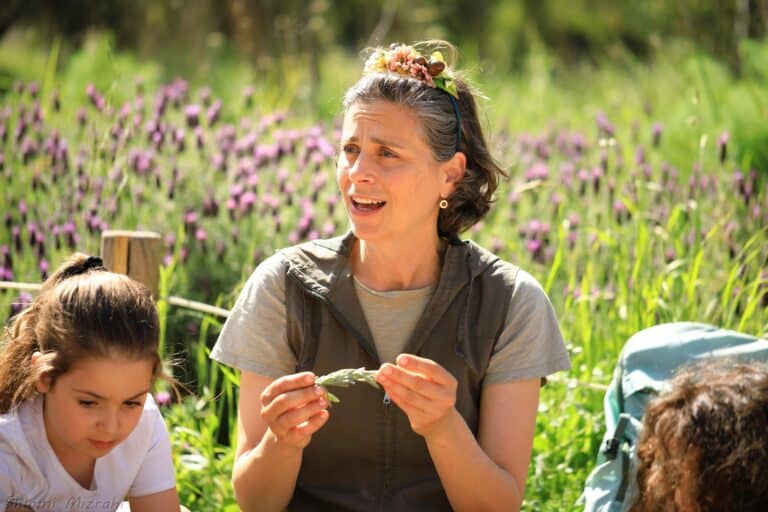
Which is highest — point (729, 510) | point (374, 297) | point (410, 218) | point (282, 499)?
point (410, 218)

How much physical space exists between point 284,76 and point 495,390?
5946 mm

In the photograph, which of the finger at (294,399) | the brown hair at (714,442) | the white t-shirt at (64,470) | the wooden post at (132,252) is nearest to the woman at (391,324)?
the white t-shirt at (64,470)

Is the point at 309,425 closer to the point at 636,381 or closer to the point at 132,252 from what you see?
the point at 636,381

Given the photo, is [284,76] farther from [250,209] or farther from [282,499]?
[282,499]

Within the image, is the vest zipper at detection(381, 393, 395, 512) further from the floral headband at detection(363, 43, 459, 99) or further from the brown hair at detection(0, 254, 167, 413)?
the floral headband at detection(363, 43, 459, 99)

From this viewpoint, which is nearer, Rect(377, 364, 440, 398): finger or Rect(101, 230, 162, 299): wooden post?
Rect(377, 364, 440, 398): finger

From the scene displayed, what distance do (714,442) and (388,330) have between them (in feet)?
2.65

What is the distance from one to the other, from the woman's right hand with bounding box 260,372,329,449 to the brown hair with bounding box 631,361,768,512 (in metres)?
0.66

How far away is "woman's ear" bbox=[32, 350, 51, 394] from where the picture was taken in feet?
7.73

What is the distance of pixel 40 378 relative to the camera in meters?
2.36

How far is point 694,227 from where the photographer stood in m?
4.03

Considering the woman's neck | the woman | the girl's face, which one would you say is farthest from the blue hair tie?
the girl's face

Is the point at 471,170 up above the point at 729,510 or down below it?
above

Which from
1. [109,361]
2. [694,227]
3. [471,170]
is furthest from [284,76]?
[109,361]
